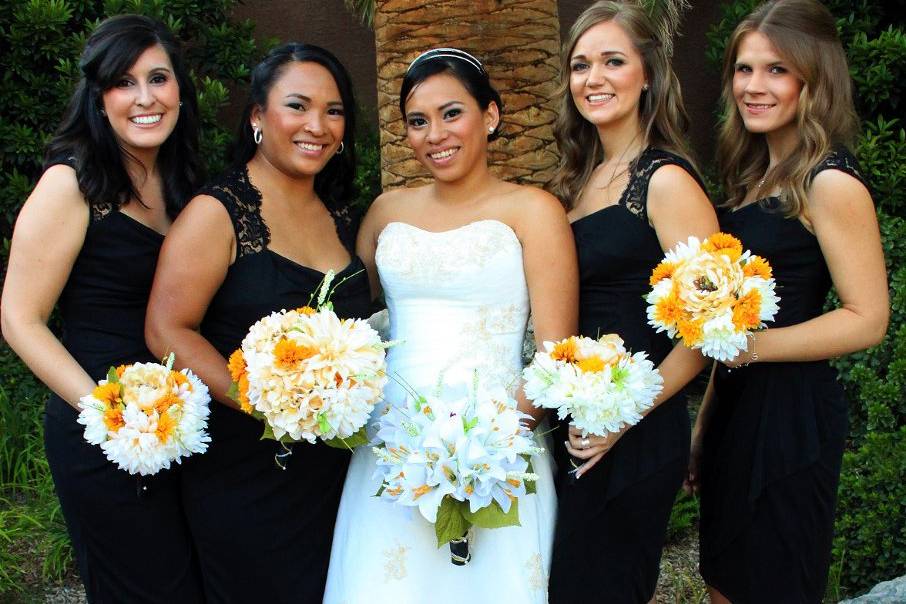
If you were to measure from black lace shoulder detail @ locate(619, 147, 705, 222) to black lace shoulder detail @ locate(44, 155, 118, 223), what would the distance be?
180 centimetres

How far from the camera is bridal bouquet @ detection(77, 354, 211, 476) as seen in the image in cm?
271

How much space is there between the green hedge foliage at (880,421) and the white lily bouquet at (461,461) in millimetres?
2573

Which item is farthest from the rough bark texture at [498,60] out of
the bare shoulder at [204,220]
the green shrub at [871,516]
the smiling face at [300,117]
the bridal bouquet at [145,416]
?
the bridal bouquet at [145,416]

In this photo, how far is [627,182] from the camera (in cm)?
328

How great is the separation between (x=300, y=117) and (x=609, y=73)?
1153 millimetres

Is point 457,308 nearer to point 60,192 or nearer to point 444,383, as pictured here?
point 444,383

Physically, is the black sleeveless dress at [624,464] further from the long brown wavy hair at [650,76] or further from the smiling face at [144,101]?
the smiling face at [144,101]

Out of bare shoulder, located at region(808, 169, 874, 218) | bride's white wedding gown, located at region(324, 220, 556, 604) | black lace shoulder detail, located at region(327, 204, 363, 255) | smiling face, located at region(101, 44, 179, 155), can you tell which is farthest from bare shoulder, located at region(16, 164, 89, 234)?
bare shoulder, located at region(808, 169, 874, 218)

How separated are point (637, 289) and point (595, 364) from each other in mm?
643

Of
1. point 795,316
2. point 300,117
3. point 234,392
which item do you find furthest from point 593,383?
point 300,117

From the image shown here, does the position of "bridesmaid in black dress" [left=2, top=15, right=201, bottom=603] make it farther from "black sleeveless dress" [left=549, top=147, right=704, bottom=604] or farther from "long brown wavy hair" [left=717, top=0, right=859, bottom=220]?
"long brown wavy hair" [left=717, top=0, right=859, bottom=220]

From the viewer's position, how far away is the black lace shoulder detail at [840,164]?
311 cm

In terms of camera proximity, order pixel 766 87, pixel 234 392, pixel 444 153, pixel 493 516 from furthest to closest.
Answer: pixel 444 153
pixel 766 87
pixel 234 392
pixel 493 516

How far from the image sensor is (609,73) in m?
3.36
